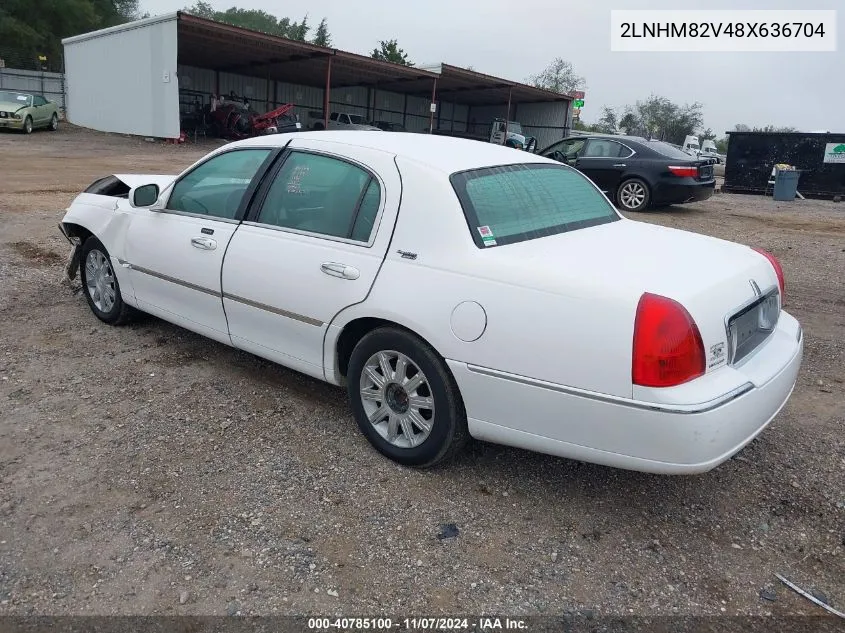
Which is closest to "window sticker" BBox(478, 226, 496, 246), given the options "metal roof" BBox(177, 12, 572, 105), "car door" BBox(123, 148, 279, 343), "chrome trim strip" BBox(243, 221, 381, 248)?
"chrome trim strip" BBox(243, 221, 381, 248)

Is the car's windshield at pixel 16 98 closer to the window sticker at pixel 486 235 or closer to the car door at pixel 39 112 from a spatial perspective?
the car door at pixel 39 112

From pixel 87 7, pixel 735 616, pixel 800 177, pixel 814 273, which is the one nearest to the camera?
pixel 735 616

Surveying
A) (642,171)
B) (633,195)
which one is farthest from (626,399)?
(633,195)

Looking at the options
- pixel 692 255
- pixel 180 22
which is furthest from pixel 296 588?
pixel 180 22

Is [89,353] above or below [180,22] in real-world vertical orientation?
below

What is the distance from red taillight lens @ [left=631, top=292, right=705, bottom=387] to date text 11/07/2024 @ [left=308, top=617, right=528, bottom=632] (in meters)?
0.99

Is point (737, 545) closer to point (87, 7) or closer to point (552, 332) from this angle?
A: point (552, 332)

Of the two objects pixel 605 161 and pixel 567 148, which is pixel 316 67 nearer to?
pixel 567 148

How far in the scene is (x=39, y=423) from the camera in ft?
11.9

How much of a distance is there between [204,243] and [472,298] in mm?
1897

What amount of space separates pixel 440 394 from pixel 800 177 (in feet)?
64.0

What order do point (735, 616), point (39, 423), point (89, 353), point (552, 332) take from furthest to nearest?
point (89, 353) → point (39, 423) → point (552, 332) → point (735, 616)

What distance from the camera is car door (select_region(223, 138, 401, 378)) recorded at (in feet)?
10.9

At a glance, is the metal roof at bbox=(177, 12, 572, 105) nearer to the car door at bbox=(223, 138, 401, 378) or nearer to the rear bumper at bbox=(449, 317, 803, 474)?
the car door at bbox=(223, 138, 401, 378)
